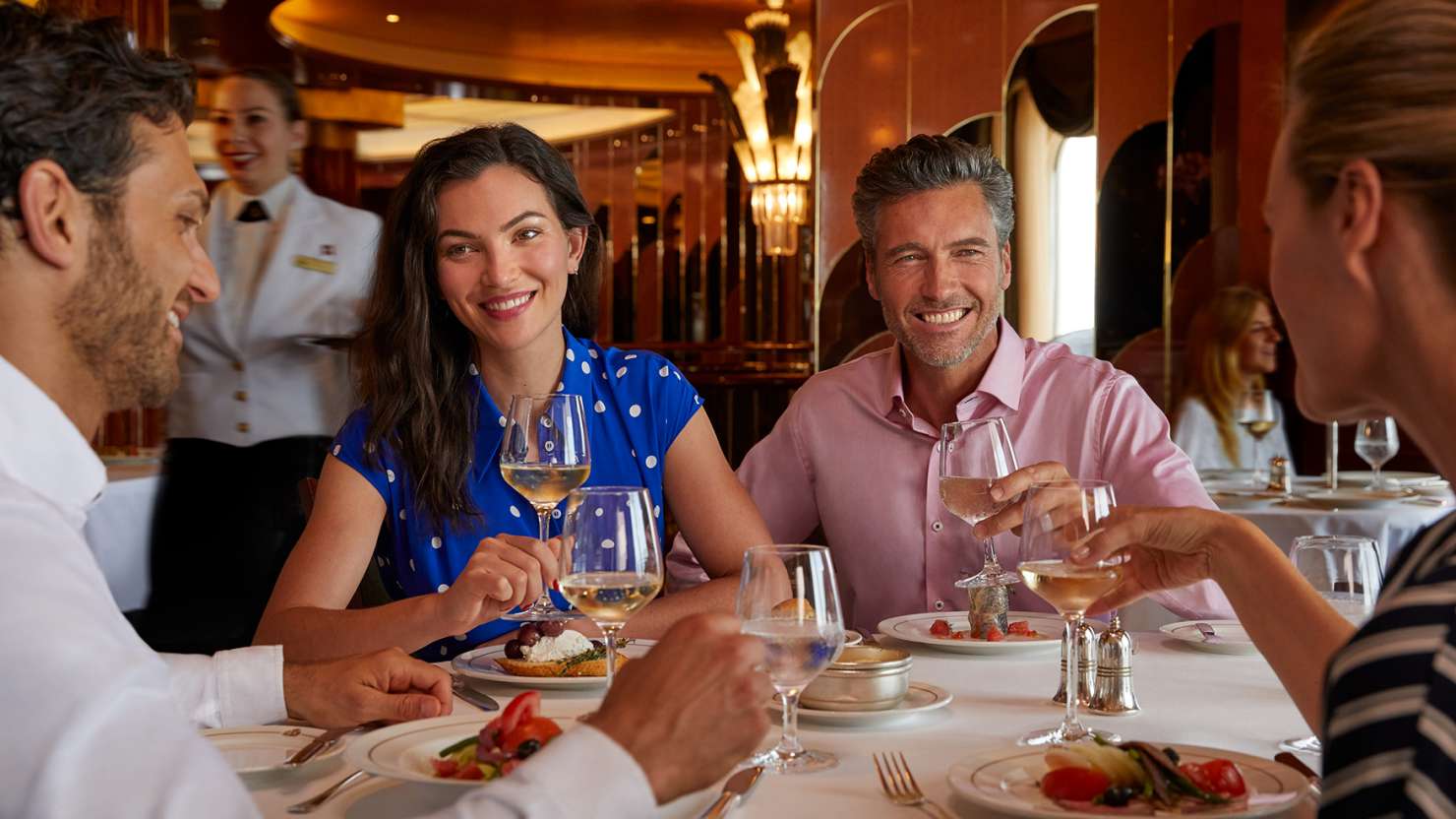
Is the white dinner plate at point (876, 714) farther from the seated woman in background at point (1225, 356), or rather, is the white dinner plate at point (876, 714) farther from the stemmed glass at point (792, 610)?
the seated woman in background at point (1225, 356)

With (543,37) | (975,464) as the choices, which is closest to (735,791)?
(975,464)

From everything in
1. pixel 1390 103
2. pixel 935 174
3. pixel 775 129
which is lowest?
pixel 1390 103

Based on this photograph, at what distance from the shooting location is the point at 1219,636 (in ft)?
6.44

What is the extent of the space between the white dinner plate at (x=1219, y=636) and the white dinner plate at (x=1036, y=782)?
60cm

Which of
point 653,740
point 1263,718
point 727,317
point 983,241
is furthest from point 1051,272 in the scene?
point 653,740

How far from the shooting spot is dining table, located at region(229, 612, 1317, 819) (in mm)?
1255

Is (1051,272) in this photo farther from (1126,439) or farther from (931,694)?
(931,694)

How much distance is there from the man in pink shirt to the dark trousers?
2100 mm

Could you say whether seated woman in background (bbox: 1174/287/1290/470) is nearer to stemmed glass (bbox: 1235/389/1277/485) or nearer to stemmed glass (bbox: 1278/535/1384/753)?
stemmed glass (bbox: 1235/389/1277/485)

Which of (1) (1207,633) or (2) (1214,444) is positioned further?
(2) (1214,444)

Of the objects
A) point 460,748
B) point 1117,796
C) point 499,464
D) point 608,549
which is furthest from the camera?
point 499,464

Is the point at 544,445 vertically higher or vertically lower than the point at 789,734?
higher

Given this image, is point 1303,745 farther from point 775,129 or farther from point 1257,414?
point 775,129

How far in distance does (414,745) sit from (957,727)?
1.95ft
